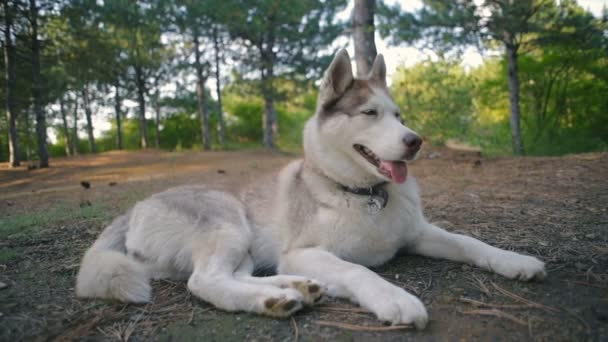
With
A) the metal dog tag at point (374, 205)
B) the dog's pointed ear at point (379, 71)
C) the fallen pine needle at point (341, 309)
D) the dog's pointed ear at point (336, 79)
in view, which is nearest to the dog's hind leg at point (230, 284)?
the fallen pine needle at point (341, 309)

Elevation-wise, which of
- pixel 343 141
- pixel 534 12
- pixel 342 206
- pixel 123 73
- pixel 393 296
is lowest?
pixel 393 296

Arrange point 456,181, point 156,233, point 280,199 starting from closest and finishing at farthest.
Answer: point 156,233, point 280,199, point 456,181

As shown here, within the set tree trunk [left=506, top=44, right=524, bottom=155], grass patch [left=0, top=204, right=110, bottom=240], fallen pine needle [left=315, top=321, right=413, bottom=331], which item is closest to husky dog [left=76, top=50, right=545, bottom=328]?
fallen pine needle [left=315, top=321, right=413, bottom=331]

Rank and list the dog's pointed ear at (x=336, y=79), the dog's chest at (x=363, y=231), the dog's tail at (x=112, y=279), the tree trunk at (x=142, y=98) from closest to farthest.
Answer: the dog's tail at (x=112, y=279) → the dog's chest at (x=363, y=231) → the dog's pointed ear at (x=336, y=79) → the tree trunk at (x=142, y=98)

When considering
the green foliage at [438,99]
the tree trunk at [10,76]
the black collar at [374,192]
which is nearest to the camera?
the black collar at [374,192]

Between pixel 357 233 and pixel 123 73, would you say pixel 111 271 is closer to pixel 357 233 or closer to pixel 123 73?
pixel 357 233

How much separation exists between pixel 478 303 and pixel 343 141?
1281 mm

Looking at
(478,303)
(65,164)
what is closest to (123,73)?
(65,164)

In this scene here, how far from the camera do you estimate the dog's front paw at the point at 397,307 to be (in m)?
1.61

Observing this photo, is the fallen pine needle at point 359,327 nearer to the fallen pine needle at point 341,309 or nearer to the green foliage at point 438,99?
the fallen pine needle at point 341,309

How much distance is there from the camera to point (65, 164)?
49.4ft

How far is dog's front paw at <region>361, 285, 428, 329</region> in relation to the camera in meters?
1.61

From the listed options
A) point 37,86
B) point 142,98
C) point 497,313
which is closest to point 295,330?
point 497,313

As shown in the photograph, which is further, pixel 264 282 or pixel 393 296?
pixel 264 282
